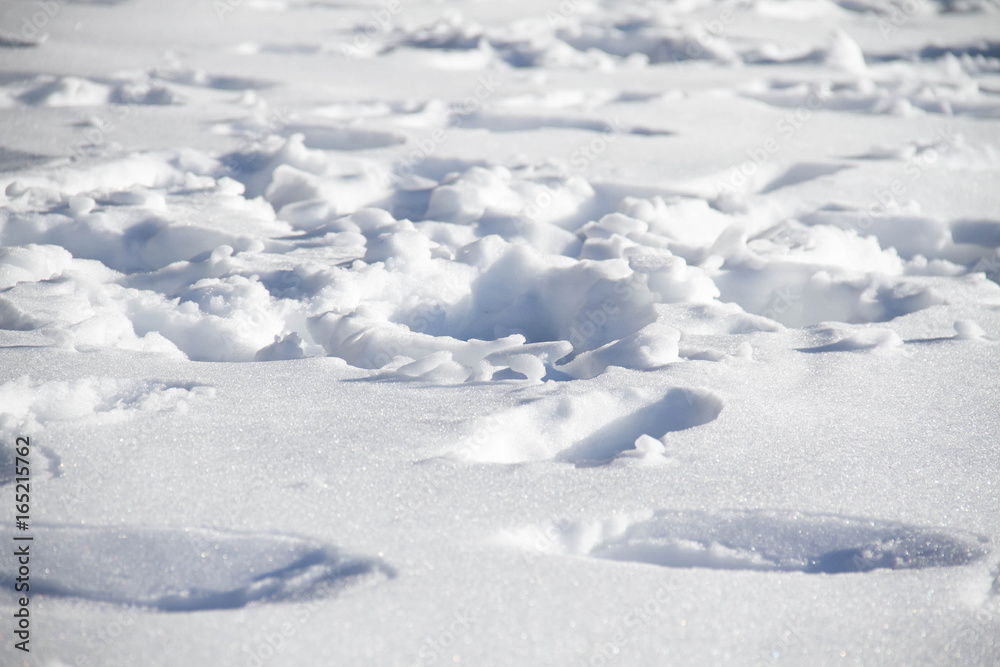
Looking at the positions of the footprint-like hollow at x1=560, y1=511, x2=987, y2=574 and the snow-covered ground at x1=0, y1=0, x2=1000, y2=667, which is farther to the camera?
the footprint-like hollow at x1=560, y1=511, x2=987, y2=574

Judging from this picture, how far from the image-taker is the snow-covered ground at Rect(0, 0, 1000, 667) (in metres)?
0.94

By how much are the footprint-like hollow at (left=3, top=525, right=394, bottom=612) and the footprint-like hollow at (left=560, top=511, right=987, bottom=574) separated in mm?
392

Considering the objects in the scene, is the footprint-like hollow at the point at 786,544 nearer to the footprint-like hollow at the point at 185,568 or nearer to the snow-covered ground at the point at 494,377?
the snow-covered ground at the point at 494,377

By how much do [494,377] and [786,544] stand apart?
710mm

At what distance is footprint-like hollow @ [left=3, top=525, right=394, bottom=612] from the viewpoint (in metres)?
0.96

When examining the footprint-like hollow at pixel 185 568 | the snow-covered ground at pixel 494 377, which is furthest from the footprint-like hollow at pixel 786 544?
the footprint-like hollow at pixel 185 568

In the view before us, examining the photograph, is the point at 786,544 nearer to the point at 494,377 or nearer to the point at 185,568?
the point at 494,377

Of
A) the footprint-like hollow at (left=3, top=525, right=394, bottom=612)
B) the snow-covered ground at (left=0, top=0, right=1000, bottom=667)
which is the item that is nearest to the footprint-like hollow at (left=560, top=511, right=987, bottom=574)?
the snow-covered ground at (left=0, top=0, right=1000, bottom=667)

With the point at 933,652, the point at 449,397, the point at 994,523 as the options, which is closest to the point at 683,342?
the point at 449,397

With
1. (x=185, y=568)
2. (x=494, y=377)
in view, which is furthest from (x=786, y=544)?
(x=185, y=568)

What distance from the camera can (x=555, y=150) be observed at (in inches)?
122

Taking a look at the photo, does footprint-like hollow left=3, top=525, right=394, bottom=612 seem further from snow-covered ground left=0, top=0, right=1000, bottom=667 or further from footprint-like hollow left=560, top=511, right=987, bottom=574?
footprint-like hollow left=560, top=511, right=987, bottom=574

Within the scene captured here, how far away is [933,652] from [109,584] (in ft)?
3.53

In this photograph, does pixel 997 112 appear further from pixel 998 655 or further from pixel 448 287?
pixel 998 655
